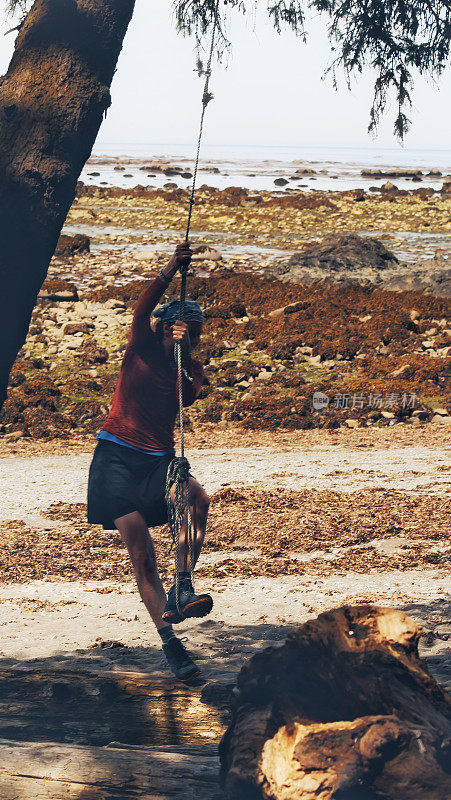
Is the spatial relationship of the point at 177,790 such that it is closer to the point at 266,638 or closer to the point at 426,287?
the point at 266,638

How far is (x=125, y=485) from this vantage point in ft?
14.1

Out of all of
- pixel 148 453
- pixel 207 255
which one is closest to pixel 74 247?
pixel 207 255

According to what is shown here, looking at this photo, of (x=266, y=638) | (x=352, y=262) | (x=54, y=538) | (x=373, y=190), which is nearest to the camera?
(x=266, y=638)

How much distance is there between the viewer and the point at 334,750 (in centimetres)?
312

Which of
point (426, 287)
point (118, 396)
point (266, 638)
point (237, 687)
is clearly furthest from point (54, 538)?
point (426, 287)

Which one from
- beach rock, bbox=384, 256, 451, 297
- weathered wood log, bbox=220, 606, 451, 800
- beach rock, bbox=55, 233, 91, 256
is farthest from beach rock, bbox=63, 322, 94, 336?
weathered wood log, bbox=220, 606, 451, 800

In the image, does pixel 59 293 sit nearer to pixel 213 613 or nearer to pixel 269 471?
pixel 269 471

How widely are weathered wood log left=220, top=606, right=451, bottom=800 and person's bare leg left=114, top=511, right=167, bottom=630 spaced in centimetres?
97

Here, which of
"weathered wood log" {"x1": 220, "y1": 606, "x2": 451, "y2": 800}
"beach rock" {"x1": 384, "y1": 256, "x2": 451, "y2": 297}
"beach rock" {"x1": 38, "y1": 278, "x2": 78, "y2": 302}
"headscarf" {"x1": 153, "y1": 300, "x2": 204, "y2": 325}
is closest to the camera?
"weathered wood log" {"x1": 220, "y1": 606, "x2": 451, "y2": 800}

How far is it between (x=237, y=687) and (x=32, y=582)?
3727mm

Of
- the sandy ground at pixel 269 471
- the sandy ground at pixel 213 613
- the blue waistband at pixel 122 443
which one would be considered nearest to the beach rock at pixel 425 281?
the sandy ground at pixel 269 471

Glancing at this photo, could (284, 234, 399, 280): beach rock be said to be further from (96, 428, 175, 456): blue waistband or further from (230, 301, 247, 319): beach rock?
(96, 428, 175, 456): blue waistband

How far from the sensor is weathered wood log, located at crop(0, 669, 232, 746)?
12.8 feet

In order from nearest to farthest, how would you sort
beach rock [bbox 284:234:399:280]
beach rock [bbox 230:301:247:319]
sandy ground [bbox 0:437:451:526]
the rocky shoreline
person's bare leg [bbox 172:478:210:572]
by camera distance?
person's bare leg [bbox 172:478:210:572], sandy ground [bbox 0:437:451:526], the rocky shoreline, beach rock [bbox 230:301:247:319], beach rock [bbox 284:234:399:280]
